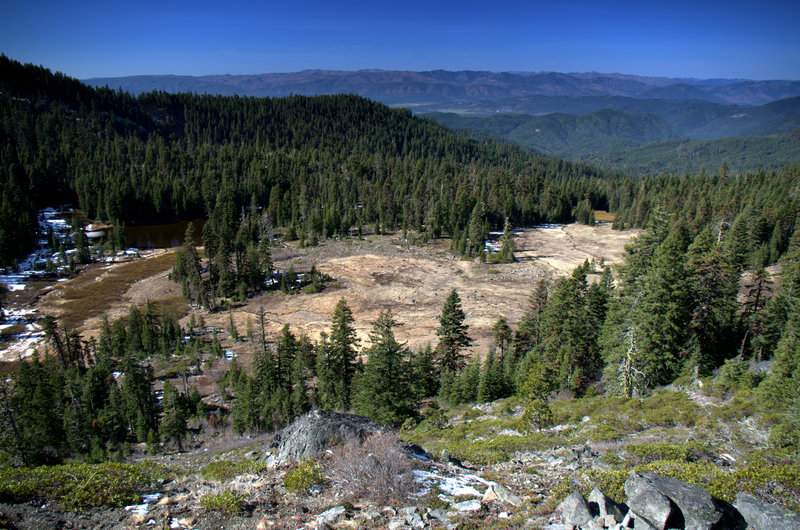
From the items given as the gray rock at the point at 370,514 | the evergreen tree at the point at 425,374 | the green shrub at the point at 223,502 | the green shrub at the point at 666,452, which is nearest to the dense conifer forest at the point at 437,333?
the evergreen tree at the point at 425,374

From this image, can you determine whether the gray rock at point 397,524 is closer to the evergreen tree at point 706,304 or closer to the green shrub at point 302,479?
the green shrub at point 302,479

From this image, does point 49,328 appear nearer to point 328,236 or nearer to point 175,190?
point 328,236

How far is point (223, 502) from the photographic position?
1195cm

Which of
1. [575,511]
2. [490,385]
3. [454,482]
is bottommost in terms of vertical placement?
[490,385]

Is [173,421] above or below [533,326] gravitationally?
below

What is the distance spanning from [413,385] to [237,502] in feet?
69.4

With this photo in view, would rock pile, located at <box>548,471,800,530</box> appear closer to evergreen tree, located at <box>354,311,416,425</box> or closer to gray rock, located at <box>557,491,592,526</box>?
gray rock, located at <box>557,491,592,526</box>

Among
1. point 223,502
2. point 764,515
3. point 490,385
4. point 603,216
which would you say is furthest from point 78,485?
point 603,216

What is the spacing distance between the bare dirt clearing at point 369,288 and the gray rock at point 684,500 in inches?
1511

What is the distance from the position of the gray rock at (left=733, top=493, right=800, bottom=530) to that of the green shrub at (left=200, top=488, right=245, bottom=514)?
12295 millimetres

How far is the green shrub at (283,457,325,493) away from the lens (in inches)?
512

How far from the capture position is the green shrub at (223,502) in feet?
38.7

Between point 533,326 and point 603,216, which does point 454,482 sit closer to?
point 533,326

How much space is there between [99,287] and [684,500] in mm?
88439
